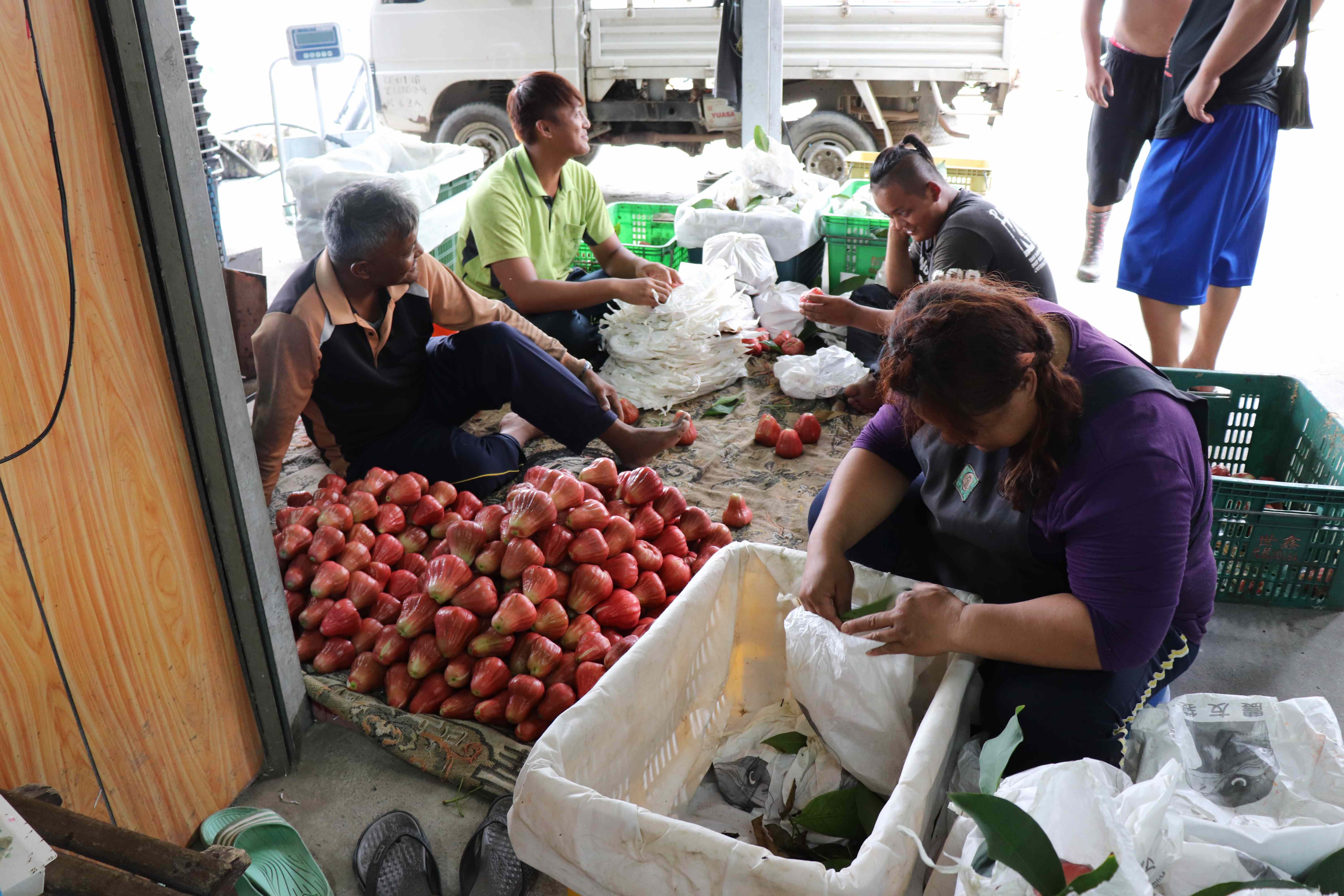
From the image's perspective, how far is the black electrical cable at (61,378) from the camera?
1.25 m

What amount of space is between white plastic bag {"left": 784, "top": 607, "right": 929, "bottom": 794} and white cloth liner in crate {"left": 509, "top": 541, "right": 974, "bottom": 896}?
0.07 m

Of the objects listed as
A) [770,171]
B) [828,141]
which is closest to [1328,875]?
[770,171]

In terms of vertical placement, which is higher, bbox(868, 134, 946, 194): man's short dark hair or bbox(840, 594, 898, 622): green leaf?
bbox(868, 134, 946, 194): man's short dark hair

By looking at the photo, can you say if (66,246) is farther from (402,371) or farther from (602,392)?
(602,392)

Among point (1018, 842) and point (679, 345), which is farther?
point (679, 345)

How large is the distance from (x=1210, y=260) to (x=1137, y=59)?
905 millimetres

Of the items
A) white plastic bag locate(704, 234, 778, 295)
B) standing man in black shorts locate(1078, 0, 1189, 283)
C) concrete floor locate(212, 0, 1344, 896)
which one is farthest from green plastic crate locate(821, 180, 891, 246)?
concrete floor locate(212, 0, 1344, 896)

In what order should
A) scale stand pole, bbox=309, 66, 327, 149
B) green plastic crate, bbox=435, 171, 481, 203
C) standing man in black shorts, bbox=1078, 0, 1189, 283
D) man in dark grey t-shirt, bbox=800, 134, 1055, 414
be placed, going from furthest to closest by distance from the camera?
scale stand pole, bbox=309, 66, 327, 149
green plastic crate, bbox=435, 171, 481, 203
standing man in black shorts, bbox=1078, 0, 1189, 283
man in dark grey t-shirt, bbox=800, 134, 1055, 414

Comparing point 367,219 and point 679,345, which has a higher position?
point 367,219

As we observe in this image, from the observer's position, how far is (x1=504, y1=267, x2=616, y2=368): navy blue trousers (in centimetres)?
359

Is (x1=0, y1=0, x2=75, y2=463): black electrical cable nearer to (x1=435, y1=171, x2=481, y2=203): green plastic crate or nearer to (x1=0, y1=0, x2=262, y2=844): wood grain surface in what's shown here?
(x1=0, y1=0, x2=262, y2=844): wood grain surface

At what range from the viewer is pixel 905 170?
272 centimetres

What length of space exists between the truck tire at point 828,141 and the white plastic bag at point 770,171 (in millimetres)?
3123

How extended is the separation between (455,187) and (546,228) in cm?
127
